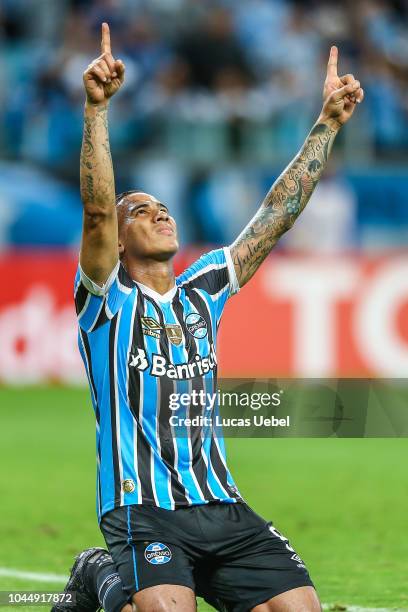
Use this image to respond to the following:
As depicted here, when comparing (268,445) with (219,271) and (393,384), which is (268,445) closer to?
(393,384)

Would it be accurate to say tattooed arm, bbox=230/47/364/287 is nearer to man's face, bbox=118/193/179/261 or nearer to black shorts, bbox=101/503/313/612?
man's face, bbox=118/193/179/261

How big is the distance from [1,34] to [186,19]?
3025mm

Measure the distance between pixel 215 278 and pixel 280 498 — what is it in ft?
12.8

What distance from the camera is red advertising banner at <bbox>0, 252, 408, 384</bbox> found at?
14609 mm

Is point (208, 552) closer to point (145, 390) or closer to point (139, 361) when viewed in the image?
point (145, 390)

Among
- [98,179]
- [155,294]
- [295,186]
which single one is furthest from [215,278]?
[98,179]

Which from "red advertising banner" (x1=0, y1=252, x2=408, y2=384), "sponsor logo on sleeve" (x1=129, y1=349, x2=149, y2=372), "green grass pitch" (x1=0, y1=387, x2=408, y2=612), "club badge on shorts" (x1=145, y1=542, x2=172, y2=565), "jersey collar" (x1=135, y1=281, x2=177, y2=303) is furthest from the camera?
"red advertising banner" (x1=0, y1=252, x2=408, y2=384)

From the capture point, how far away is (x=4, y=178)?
Answer: 17.1 m

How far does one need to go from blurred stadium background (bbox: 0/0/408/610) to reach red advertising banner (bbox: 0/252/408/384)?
19 mm

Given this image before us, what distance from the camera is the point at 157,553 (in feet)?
16.4

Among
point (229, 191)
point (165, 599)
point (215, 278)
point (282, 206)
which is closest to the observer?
point (165, 599)

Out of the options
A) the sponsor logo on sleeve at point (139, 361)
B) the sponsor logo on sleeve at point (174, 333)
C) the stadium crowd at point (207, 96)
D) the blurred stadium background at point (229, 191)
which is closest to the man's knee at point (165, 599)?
the sponsor logo on sleeve at point (139, 361)

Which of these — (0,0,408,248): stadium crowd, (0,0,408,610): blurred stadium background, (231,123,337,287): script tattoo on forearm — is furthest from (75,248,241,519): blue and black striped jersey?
(0,0,408,248): stadium crowd

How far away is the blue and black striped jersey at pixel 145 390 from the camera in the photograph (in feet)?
16.9
